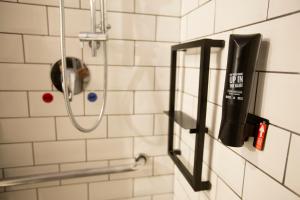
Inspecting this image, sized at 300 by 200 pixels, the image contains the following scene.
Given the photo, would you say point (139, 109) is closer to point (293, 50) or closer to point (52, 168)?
point (52, 168)

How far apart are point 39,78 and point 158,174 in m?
0.70

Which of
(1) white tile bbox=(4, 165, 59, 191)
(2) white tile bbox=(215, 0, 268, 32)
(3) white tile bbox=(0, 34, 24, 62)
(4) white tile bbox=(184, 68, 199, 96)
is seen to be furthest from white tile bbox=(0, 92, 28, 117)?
(2) white tile bbox=(215, 0, 268, 32)

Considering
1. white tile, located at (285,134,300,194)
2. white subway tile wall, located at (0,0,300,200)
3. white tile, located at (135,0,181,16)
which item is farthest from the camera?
white tile, located at (135,0,181,16)

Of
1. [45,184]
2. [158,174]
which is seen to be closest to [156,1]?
[158,174]

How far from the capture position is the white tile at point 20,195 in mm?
824

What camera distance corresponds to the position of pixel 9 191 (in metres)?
0.83

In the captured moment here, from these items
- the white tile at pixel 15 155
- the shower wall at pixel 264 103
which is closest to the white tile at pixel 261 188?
the shower wall at pixel 264 103

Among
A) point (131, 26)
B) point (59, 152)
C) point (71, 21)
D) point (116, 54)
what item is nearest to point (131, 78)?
point (116, 54)

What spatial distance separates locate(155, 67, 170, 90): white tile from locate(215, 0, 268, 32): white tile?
1.13 feet

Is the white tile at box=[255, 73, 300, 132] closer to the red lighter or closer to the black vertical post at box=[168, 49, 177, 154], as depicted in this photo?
the red lighter

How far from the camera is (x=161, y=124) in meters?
0.95

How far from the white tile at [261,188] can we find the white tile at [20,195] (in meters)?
0.85

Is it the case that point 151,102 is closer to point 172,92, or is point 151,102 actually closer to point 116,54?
point 172,92

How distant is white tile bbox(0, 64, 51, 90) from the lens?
753 millimetres
